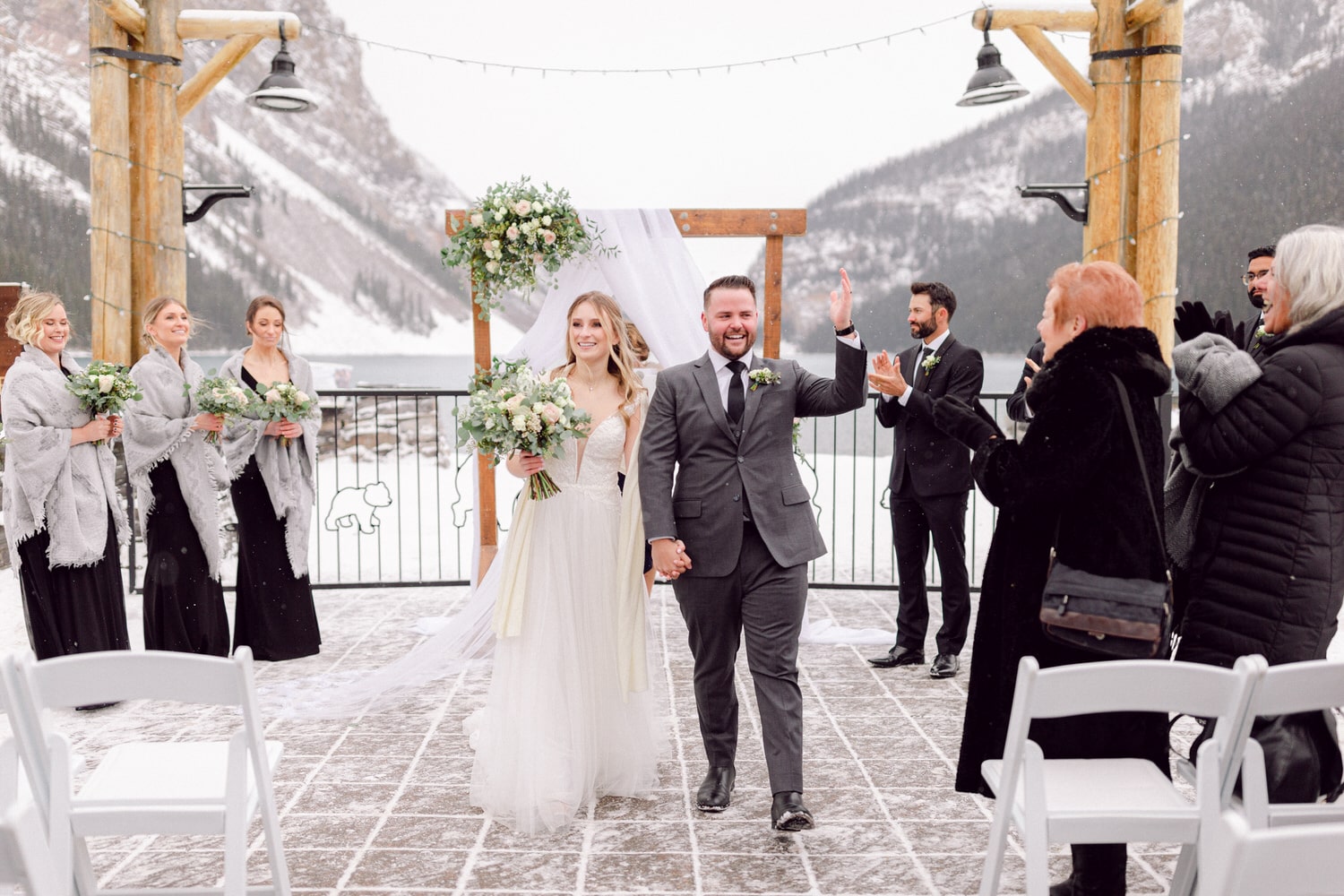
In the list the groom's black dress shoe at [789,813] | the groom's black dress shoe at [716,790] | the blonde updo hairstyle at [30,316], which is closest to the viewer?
the groom's black dress shoe at [789,813]

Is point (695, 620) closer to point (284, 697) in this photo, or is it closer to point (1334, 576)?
point (1334, 576)

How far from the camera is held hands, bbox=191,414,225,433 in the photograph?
5406 mm

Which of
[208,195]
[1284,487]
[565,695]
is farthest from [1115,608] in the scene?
[208,195]

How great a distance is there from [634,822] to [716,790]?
307mm

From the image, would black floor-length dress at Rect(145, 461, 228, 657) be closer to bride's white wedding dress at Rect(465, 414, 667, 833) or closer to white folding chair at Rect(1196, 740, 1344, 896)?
bride's white wedding dress at Rect(465, 414, 667, 833)

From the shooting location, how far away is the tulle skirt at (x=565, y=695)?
3.69 meters

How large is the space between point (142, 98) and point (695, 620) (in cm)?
535

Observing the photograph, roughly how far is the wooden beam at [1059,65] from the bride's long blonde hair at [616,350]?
4162mm

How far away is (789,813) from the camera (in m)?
3.49

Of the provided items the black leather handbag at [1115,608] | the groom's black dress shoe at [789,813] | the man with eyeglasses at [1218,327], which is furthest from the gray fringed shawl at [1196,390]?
the groom's black dress shoe at [789,813]

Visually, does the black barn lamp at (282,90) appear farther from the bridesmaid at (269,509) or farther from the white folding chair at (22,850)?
the white folding chair at (22,850)

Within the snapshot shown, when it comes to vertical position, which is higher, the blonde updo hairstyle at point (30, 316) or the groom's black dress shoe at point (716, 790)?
the blonde updo hairstyle at point (30, 316)

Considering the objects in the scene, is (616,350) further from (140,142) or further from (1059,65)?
(140,142)

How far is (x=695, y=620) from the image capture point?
365cm
